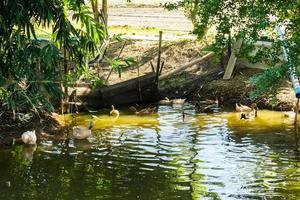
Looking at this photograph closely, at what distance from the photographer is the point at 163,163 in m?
12.8

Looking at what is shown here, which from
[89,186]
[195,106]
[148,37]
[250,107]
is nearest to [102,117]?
[195,106]

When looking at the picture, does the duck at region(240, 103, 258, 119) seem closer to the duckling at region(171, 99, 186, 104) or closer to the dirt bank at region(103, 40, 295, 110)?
the dirt bank at region(103, 40, 295, 110)

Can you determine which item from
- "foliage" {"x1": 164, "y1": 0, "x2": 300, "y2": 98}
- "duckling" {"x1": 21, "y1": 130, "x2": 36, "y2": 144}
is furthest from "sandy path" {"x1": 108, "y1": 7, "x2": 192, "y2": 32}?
"foliage" {"x1": 164, "y1": 0, "x2": 300, "y2": 98}

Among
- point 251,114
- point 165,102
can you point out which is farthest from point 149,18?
point 251,114

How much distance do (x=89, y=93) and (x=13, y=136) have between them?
4.39m

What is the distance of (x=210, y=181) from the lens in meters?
11.4

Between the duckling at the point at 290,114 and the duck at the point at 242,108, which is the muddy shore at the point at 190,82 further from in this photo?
the duck at the point at 242,108

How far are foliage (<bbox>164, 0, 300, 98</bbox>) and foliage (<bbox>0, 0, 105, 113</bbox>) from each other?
6.83ft

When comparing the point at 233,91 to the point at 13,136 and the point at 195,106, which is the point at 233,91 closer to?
the point at 195,106

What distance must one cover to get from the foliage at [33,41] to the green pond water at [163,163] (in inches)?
57.1

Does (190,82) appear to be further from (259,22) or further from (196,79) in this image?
(259,22)

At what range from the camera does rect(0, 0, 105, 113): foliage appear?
10906 mm

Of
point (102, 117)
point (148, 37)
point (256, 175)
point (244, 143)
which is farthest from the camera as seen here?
point (148, 37)

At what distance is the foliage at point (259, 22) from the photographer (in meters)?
10.4
